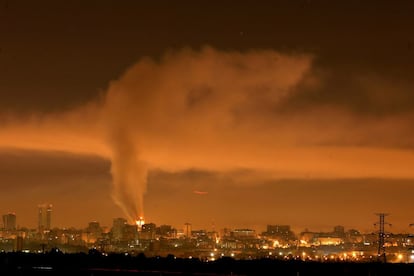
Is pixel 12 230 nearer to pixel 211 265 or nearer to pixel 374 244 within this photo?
pixel 374 244

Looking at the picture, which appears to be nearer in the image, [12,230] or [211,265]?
[211,265]

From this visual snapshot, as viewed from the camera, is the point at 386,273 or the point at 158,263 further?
the point at 158,263

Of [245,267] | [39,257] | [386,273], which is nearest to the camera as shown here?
[386,273]

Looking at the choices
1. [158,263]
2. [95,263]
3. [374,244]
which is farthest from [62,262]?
[374,244]

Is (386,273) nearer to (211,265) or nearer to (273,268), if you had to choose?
(273,268)

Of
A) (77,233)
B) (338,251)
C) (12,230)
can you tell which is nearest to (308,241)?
(338,251)

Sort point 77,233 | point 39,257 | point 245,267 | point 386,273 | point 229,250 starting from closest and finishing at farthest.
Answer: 1. point 386,273
2. point 245,267
3. point 39,257
4. point 229,250
5. point 77,233
